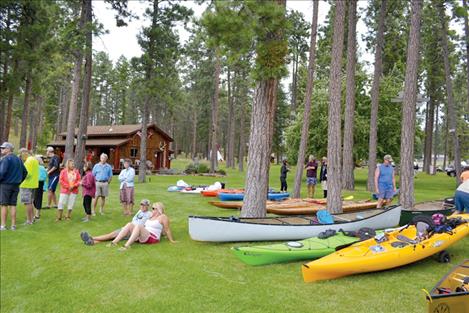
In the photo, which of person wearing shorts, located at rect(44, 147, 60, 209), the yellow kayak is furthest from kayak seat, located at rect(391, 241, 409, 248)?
person wearing shorts, located at rect(44, 147, 60, 209)

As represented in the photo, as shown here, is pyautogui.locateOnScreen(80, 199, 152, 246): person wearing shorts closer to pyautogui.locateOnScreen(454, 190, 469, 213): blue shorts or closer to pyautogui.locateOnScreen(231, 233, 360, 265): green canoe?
pyautogui.locateOnScreen(231, 233, 360, 265): green canoe

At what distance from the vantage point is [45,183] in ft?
35.6

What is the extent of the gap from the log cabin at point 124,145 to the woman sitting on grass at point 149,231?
74.1 feet

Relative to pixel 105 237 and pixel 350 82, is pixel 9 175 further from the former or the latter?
pixel 350 82

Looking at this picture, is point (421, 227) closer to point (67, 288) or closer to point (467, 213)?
point (467, 213)

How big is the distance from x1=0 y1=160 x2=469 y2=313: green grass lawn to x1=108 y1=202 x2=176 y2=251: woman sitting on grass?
0.61 feet

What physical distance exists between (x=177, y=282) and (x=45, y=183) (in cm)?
698

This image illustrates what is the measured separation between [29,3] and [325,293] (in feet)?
60.8

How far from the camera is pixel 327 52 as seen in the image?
2394 centimetres

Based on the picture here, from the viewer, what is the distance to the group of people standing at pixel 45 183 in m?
8.38

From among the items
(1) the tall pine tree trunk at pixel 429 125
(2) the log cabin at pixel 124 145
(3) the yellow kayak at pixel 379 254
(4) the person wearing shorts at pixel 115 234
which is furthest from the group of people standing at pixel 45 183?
(1) the tall pine tree trunk at pixel 429 125

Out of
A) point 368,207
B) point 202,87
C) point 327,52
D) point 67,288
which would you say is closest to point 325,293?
point 67,288

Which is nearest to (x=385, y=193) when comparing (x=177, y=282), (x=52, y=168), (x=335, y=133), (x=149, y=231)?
(x=335, y=133)

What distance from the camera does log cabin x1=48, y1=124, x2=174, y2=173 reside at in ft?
103
